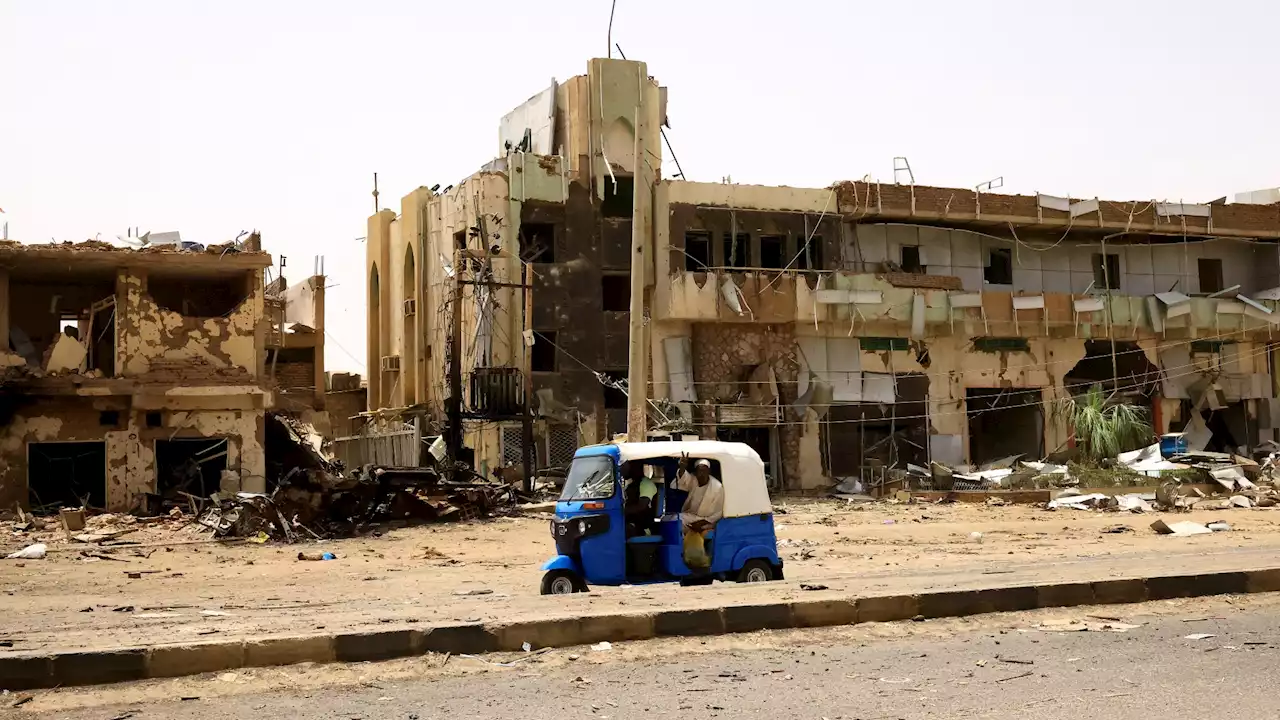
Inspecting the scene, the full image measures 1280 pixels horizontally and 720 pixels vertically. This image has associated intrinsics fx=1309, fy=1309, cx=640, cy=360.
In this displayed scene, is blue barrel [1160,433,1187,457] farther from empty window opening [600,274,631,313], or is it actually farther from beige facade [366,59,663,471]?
empty window opening [600,274,631,313]

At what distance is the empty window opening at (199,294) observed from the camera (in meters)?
29.4

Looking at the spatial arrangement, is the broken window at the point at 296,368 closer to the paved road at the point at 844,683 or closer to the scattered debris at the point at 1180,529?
the scattered debris at the point at 1180,529

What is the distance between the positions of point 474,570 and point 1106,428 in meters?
23.3

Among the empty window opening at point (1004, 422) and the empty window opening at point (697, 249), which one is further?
the empty window opening at point (1004, 422)

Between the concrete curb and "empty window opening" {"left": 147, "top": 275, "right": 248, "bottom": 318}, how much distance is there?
22.1 m

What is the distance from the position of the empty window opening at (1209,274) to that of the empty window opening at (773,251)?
591 inches

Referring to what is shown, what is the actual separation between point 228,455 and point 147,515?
8.35ft

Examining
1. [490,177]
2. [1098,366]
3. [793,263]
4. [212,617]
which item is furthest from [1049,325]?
[212,617]

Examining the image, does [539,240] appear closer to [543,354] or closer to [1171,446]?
[543,354]

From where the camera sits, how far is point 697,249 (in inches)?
1432

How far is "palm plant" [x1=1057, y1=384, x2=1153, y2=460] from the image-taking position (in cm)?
3544

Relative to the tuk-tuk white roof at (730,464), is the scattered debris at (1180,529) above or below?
below

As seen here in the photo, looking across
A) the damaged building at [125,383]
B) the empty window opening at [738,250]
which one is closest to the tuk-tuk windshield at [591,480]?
the damaged building at [125,383]

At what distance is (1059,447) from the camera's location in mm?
38156
